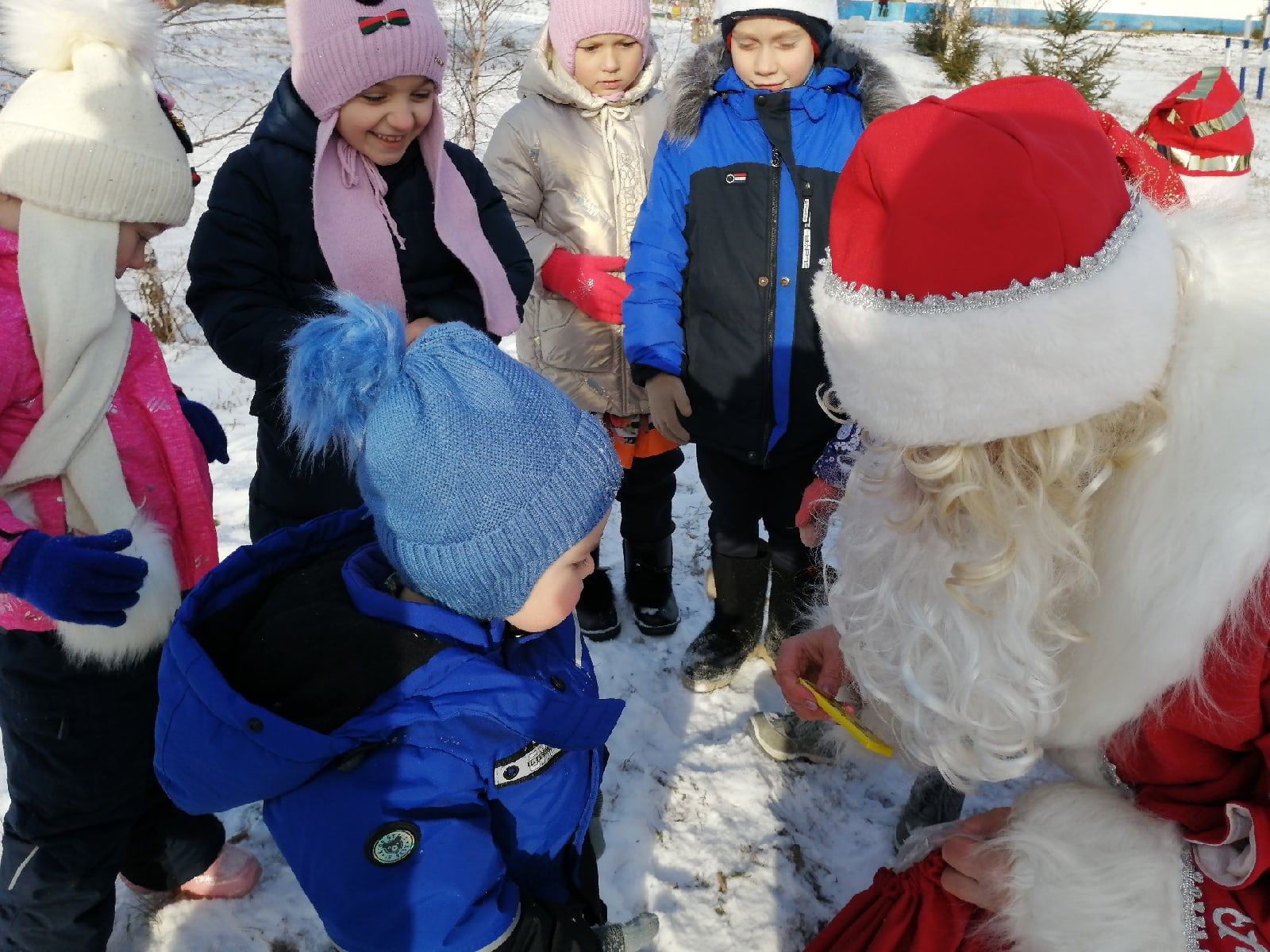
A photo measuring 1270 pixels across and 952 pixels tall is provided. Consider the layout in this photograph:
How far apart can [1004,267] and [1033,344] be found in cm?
9

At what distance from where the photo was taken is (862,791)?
7.70 ft

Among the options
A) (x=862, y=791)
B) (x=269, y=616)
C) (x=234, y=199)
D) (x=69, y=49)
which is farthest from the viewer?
(x=862, y=791)

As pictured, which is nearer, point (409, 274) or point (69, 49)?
point (69, 49)

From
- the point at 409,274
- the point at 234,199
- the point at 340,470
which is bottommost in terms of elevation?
the point at 340,470

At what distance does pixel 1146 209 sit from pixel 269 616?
1321 millimetres

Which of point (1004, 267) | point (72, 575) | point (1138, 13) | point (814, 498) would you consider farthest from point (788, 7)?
point (1138, 13)

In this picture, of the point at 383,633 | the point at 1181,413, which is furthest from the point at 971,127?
the point at 383,633

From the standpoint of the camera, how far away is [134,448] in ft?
5.61

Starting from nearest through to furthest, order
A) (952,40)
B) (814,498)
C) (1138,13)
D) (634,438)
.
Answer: (814,498) → (634,438) → (952,40) → (1138,13)

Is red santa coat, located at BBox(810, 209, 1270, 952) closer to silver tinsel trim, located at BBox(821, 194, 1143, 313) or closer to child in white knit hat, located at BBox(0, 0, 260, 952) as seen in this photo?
silver tinsel trim, located at BBox(821, 194, 1143, 313)

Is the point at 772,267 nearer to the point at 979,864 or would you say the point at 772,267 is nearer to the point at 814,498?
the point at 814,498

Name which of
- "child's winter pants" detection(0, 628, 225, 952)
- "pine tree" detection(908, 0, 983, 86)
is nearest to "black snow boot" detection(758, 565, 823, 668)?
"child's winter pants" detection(0, 628, 225, 952)

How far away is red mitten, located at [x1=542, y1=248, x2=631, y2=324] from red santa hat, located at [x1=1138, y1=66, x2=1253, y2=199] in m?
2.17

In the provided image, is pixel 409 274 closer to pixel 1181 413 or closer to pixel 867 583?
pixel 867 583
